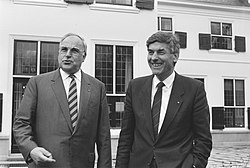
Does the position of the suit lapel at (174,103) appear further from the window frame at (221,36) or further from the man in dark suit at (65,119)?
the window frame at (221,36)

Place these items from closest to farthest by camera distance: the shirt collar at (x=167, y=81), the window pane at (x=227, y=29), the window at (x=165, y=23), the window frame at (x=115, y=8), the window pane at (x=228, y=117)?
the shirt collar at (x=167, y=81) < the window frame at (x=115, y=8) < the window at (x=165, y=23) < the window pane at (x=228, y=117) < the window pane at (x=227, y=29)

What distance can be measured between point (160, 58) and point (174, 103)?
329 mm

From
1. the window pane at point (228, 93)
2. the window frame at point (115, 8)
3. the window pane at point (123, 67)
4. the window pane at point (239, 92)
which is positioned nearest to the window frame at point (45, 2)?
the window frame at point (115, 8)

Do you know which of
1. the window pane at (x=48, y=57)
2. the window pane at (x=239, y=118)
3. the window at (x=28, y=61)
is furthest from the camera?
the window pane at (x=239, y=118)

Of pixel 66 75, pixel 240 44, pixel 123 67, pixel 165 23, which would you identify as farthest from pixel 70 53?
pixel 240 44

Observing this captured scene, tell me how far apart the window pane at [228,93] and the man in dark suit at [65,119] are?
38.2 feet

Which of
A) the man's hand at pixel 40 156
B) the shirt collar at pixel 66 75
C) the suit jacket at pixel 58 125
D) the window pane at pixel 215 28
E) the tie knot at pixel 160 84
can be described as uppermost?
the window pane at pixel 215 28

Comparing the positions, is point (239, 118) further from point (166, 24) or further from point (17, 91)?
point (17, 91)

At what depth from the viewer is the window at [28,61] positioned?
7.95 m

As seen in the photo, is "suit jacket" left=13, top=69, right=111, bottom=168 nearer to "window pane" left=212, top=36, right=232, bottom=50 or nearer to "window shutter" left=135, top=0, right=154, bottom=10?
"window shutter" left=135, top=0, right=154, bottom=10

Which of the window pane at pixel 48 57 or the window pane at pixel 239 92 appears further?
the window pane at pixel 239 92

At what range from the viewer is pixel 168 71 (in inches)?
92.4

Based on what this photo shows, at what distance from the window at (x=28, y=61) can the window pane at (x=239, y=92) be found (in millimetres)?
8282

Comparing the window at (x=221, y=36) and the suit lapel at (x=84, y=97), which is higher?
the window at (x=221, y=36)
